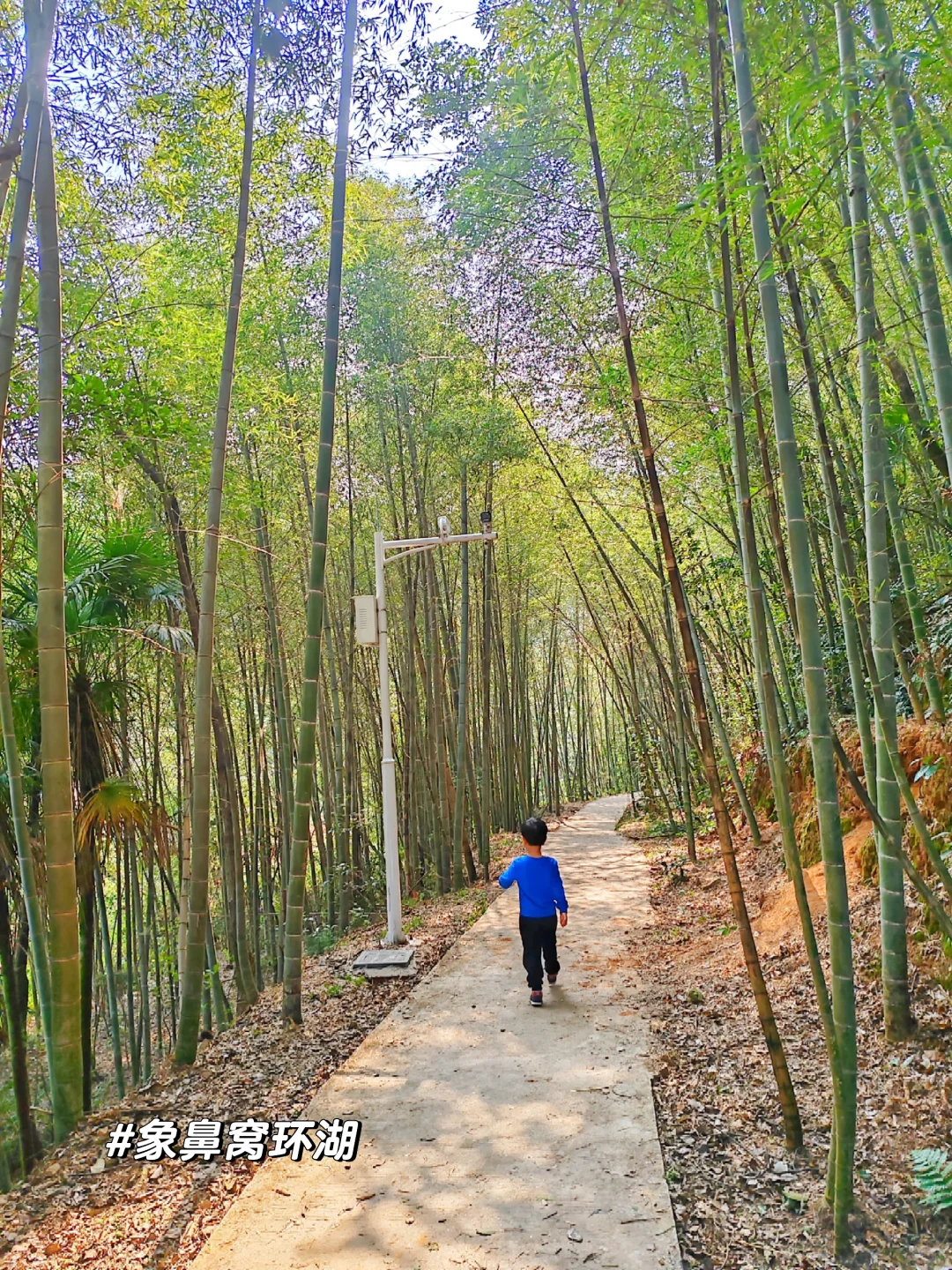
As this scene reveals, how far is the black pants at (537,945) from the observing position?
3.69 meters

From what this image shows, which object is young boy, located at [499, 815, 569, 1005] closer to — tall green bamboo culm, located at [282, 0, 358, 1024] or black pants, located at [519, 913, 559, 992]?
black pants, located at [519, 913, 559, 992]

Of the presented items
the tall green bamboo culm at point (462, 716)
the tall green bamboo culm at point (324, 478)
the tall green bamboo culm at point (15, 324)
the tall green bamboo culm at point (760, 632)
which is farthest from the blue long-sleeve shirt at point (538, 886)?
the tall green bamboo culm at point (462, 716)

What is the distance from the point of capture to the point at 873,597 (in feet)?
7.25

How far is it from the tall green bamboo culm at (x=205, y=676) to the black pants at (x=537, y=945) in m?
1.43

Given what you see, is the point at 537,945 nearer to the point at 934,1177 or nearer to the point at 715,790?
the point at 715,790

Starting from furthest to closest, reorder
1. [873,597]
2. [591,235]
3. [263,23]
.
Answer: [591,235] < [263,23] < [873,597]

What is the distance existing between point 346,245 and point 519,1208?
452 cm

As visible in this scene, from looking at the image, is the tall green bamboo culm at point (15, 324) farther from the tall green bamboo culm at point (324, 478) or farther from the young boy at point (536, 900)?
the young boy at point (536, 900)

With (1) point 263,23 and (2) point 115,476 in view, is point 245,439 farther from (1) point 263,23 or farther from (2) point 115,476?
(1) point 263,23

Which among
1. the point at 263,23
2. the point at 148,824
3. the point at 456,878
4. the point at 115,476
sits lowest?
the point at 456,878

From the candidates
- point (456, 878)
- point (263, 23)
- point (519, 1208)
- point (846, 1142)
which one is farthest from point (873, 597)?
point (456, 878)

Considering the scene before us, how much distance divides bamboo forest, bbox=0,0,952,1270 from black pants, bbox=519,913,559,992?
10 centimetres

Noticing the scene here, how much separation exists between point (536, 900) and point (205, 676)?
1.79 m

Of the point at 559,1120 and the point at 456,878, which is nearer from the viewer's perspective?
the point at 559,1120
